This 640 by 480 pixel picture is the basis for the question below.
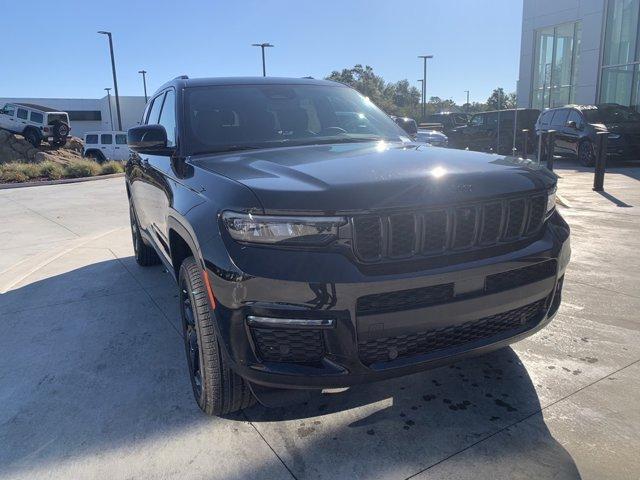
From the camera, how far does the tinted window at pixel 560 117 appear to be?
606 inches

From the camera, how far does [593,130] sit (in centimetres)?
1416

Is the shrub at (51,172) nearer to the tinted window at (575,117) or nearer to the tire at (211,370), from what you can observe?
the tinted window at (575,117)

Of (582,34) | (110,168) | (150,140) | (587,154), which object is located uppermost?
(582,34)

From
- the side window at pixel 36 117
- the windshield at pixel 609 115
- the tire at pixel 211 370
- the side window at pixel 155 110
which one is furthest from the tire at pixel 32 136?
the tire at pixel 211 370

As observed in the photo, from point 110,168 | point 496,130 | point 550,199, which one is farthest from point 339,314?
point 496,130

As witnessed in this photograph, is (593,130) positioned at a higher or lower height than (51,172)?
higher

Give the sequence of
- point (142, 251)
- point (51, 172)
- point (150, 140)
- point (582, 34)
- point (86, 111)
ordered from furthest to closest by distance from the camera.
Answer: point (86, 111) → point (582, 34) → point (51, 172) → point (142, 251) → point (150, 140)

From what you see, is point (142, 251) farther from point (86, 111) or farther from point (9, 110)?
point (86, 111)

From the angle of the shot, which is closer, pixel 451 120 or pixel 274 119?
pixel 274 119

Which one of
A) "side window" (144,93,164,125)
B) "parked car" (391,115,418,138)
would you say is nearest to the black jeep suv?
"parked car" (391,115,418,138)

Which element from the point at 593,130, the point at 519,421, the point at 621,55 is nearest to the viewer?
the point at 519,421

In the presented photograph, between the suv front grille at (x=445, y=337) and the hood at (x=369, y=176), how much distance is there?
1.77 feet

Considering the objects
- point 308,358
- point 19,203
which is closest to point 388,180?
point 308,358

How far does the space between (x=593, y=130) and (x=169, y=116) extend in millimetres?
13578
